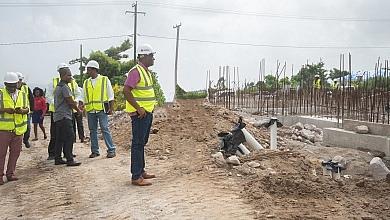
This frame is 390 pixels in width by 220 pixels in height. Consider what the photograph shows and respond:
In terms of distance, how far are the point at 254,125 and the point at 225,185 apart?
5955 mm

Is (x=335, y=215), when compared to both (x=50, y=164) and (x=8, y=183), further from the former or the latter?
(x=50, y=164)

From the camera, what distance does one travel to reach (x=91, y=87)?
317 inches

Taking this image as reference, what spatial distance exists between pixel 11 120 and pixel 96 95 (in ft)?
4.95

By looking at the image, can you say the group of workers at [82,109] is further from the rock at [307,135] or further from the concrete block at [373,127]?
the rock at [307,135]

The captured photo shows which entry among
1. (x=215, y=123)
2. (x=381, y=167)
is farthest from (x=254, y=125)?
(x=381, y=167)

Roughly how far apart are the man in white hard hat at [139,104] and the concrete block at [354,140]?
21.0 feet

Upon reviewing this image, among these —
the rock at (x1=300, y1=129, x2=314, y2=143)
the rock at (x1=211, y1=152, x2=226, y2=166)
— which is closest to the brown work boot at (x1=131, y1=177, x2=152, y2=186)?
the rock at (x1=211, y1=152, x2=226, y2=166)

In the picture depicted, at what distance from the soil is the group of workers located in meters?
0.25

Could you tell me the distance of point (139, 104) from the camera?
5.63 meters

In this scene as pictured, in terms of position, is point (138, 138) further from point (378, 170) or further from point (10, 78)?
point (378, 170)

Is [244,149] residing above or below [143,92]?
below

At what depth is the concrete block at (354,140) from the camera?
34.3 feet

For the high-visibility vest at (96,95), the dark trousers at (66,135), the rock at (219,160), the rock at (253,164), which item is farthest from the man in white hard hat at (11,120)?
the rock at (253,164)

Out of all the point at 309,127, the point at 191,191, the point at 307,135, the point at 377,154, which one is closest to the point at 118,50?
the point at 309,127
